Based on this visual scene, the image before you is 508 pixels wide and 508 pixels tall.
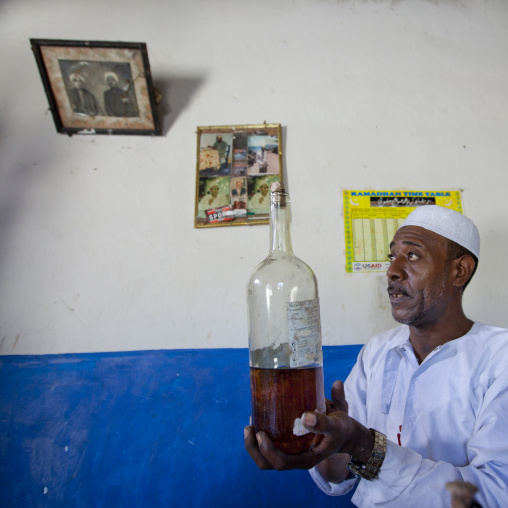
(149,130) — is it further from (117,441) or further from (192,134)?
(117,441)

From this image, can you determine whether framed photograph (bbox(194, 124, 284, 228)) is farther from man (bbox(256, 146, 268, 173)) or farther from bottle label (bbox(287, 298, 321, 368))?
bottle label (bbox(287, 298, 321, 368))

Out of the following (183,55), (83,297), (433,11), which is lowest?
(83,297)

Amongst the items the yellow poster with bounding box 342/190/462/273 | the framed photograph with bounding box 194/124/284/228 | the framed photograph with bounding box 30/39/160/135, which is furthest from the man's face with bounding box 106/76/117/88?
the yellow poster with bounding box 342/190/462/273

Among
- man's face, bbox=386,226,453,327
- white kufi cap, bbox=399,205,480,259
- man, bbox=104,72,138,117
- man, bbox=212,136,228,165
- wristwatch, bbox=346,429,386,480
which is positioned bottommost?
wristwatch, bbox=346,429,386,480

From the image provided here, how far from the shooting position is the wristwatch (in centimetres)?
62

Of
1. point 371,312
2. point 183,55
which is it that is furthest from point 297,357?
point 183,55

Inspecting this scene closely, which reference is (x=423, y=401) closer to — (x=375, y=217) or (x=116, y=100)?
(x=375, y=217)

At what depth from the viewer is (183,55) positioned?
1309 millimetres

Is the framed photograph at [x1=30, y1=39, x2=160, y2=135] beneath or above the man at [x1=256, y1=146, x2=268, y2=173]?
above

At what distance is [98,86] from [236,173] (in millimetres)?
540

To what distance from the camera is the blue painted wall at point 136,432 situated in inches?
38.5

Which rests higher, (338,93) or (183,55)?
(183,55)

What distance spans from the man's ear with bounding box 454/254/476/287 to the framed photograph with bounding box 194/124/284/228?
58 centimetres

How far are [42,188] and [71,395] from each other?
0.69 metres
